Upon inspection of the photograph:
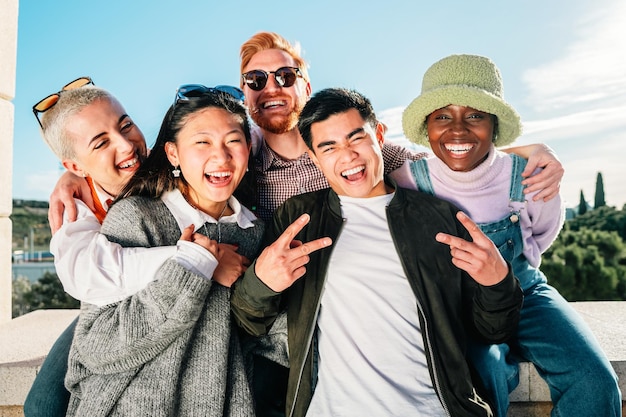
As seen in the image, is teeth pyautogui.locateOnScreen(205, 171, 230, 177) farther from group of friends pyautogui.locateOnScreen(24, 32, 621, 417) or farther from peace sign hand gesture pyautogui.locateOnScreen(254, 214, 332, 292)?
peace sign hand gesture pyautogui.locateOnScreen(254, 214, 332, 292)

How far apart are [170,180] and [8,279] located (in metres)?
3.68

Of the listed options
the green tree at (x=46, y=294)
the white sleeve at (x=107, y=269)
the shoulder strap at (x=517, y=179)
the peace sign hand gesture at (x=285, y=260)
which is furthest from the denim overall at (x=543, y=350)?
the green tree at (x=46, y=294)

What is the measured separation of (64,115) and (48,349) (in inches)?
74.2

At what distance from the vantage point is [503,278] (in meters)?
2.25

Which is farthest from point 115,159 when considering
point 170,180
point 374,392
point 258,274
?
point 374,392

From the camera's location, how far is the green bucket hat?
2.75 meters

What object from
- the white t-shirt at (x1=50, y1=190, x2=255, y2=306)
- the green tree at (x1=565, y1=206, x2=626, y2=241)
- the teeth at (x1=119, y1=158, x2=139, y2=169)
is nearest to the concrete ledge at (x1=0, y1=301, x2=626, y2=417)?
the white t-shirt at (x1=50, y1=190, x2=255, y2=306)

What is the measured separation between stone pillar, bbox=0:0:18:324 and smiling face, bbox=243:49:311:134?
9.33ft

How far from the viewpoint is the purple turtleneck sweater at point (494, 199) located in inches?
110

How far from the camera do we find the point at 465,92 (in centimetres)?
273

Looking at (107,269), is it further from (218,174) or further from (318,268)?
(318,268)

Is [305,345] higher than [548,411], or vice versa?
[305,345]

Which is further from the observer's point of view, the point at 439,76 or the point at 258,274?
the point at 439,76

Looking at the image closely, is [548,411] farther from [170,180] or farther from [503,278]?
[170,180]
